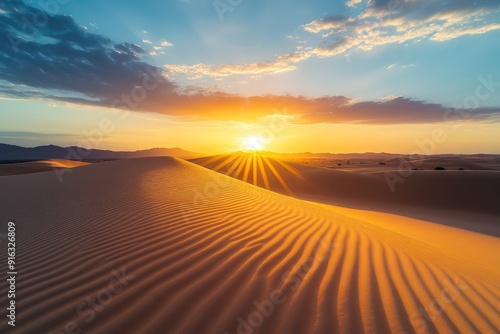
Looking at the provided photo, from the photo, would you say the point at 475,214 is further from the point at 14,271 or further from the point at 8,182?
the point at 8,182

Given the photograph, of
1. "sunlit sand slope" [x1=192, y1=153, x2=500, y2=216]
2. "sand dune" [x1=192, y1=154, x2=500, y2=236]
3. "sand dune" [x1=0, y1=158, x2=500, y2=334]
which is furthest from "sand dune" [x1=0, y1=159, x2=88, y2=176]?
"sand dune" [x1=0, y1=158, x2=500, y2=334]

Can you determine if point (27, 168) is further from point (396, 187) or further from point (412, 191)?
point (412, 191)

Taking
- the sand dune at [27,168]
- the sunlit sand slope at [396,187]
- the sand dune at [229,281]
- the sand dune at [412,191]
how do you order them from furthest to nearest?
1. the sand dune at [27,168]
2. the sunlit sand slope at [396,187]
3. the sand dune at [412,191]
4. the sand dune at [229,281]

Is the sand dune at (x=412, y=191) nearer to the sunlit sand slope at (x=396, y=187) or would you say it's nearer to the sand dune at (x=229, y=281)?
the sunlit sand slope at (x=396, y=187)

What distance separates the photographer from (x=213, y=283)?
267 centimetres

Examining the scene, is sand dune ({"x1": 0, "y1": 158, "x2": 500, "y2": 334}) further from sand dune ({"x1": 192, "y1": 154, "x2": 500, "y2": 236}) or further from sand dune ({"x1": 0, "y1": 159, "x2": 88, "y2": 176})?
sand dune ({"x1": 0, "y1": 159, "x2": 88, "y2": 176})

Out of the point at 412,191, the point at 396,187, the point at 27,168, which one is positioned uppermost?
the point at 396,187

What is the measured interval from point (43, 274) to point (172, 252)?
5.29 ft

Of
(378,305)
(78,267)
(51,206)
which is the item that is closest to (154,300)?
(78,267)

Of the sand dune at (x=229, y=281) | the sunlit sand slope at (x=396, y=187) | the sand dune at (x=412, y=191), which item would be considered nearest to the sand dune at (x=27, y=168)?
the sunlit sand slope at (x=396, y=187)

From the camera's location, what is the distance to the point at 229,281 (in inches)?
106

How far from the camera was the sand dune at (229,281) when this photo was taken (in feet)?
7.20

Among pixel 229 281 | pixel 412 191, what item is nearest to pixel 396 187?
pixel 412 191

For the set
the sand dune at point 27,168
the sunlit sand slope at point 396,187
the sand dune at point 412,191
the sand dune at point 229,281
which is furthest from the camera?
the sand dune at point 27,168
